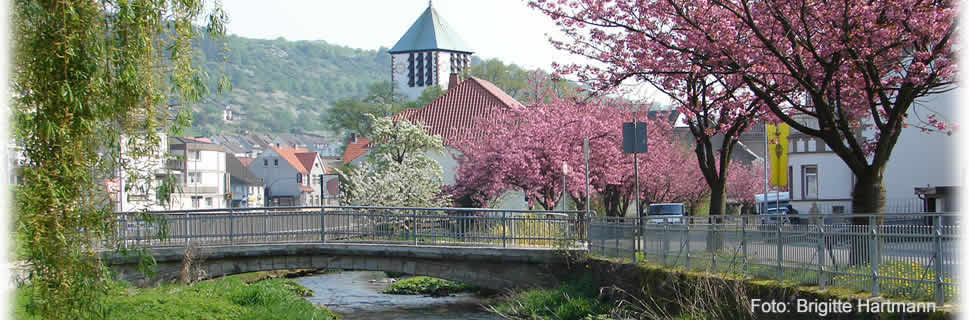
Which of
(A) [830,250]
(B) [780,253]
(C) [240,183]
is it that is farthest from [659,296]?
(C) [240,183]

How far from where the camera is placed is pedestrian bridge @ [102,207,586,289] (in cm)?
2341

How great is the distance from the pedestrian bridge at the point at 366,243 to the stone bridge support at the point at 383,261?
0.08ft

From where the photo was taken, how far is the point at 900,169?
125 ft

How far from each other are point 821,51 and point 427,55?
10402 centimetres

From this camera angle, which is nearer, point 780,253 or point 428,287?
point 780,253

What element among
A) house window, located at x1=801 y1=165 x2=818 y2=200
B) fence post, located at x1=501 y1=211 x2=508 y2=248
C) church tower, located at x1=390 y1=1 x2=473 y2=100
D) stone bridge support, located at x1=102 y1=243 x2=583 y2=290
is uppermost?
Result: church tower, located at x1=390 y1=1 x2=473 y2=100

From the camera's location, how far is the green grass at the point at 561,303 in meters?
19.4

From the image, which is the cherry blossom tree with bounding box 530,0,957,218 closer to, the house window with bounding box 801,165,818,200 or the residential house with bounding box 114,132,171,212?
the residential house with bounding box 114,132,171,212

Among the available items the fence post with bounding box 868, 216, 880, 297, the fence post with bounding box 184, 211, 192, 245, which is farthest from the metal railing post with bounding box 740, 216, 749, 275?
the fence post with bounding box 184, 211, 192, 245

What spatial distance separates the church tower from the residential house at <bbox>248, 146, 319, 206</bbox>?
15.5m

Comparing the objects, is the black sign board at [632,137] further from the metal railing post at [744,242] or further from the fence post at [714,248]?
the metal railing post at [744,242]

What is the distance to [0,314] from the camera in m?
11.2

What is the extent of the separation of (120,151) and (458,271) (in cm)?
1411

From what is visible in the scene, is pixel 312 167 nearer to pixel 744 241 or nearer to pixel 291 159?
pixel 291 159
